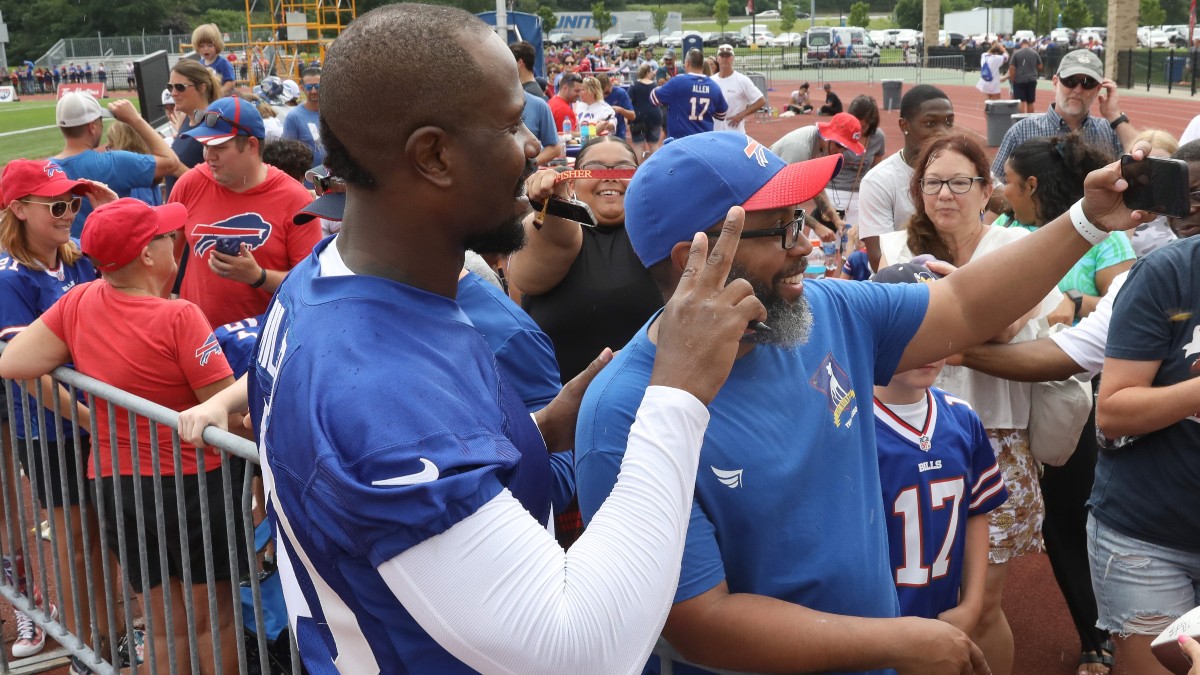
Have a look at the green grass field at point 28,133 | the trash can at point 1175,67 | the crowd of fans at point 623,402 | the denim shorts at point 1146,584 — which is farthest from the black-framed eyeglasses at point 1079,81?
the trash can at point 1175,67

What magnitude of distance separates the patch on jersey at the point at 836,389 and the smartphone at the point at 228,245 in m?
3.68

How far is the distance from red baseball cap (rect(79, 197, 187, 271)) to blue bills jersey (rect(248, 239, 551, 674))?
102 inches

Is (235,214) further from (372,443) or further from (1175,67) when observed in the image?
(1175,67)

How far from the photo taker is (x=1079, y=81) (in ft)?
23.9

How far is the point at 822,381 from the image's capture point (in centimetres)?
222

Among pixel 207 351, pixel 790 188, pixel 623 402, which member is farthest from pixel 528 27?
pixel 623 402

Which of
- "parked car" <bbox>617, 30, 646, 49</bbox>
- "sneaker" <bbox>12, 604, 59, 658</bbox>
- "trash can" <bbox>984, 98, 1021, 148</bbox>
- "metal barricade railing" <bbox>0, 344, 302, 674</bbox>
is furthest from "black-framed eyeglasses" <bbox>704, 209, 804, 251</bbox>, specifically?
"parked car" <bbox>617, 30, 646, 49</bbox>

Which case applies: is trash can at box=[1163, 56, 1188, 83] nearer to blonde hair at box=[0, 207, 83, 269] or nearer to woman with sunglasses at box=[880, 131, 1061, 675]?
woman with sunglasses at box=[880, 131, 1061, 675]

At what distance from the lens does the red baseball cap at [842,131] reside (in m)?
8.44

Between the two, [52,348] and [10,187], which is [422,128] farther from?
[10,187]

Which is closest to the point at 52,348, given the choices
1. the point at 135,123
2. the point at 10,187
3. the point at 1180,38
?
the point at 10,187

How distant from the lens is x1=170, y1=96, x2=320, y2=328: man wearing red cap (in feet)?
17.2

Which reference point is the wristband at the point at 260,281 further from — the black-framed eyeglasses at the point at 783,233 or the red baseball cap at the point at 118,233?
the black-framed eyeglasses at the point at 783,233

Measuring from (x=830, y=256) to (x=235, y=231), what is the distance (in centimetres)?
437
